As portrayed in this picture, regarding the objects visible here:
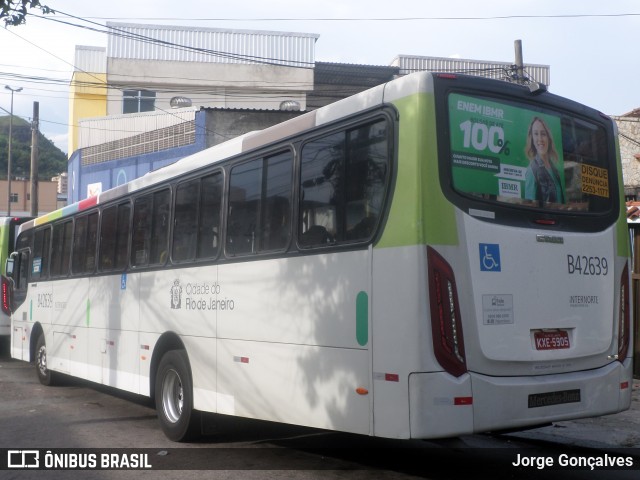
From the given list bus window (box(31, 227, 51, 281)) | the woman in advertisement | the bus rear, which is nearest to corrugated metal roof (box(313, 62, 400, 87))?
bus window (box(31, 227, 51, 281))

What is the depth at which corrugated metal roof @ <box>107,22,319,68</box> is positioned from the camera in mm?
37969

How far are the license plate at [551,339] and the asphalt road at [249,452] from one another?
1257 mm

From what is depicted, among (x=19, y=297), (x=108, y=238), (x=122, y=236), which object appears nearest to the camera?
(x=122, y=236)

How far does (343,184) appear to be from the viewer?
6523 mm

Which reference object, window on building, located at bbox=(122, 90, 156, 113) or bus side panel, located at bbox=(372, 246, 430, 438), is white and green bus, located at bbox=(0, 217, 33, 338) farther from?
window on building, located at bbox=(122, 90, 156, 113)

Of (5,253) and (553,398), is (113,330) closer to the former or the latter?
(553,398)

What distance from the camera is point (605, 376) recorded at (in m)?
6.82

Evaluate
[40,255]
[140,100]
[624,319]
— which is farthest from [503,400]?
[140,100]

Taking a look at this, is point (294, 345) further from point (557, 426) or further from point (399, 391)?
point (557, 426)

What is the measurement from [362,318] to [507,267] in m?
1.17

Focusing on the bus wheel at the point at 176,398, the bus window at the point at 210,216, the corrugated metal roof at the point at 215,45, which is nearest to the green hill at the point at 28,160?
the corrugated metal roof at the point at 215,45

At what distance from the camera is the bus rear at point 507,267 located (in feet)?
19.2

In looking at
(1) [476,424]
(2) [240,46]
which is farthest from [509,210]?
(2) [240,46]

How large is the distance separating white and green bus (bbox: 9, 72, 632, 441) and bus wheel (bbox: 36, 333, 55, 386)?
6.11 metres
